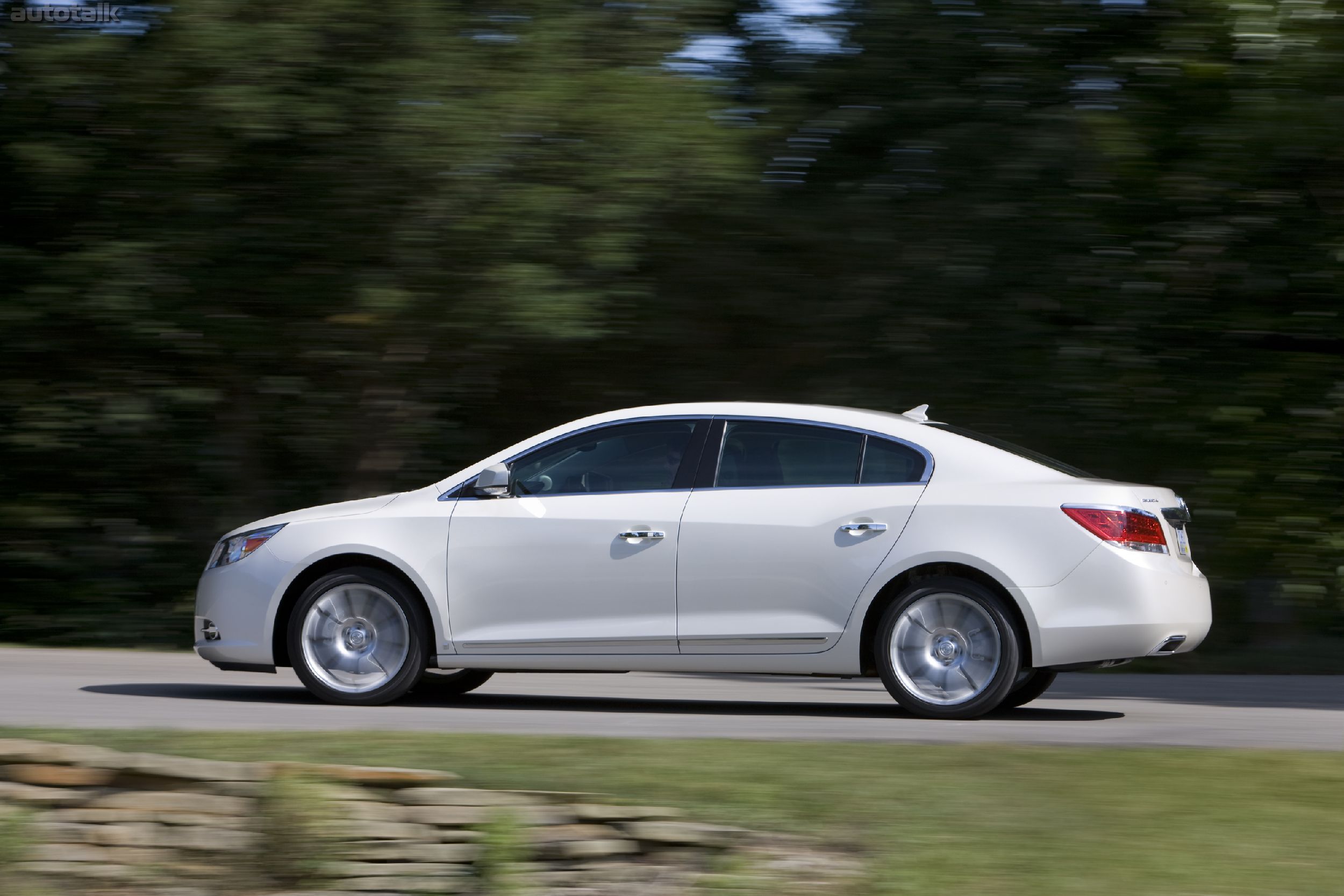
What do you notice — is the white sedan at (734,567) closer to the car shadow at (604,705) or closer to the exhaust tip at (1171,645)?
the exhaust tip at (1171,645)

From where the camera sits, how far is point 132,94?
14.0 m

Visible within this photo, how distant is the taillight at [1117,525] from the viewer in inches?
338

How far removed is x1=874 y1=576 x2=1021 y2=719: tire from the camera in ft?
28.5

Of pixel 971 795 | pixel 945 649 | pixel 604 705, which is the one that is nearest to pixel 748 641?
pixel 945 649

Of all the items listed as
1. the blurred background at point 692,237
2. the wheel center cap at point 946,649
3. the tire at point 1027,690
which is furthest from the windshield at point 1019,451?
the blurred background at point 692,237

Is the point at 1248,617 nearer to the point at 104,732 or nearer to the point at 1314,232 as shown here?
the point at 1314,232

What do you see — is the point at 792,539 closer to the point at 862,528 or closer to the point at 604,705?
the point at 862,528

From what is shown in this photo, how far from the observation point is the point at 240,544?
31.6 feet

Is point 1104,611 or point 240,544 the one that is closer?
point 1104,611

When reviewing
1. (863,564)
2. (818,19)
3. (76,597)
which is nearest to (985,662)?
(863,564)

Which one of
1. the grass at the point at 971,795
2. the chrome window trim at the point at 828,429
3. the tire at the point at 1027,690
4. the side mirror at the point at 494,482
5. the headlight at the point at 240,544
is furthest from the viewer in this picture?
the tire at the point at 1027,690

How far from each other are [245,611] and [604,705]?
2037 millimetres

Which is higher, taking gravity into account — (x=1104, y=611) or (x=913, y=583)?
(x=913, y=583)

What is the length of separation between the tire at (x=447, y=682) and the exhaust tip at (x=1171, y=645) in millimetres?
3796
